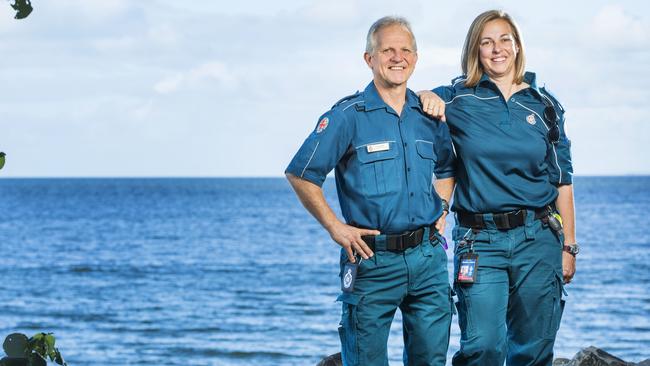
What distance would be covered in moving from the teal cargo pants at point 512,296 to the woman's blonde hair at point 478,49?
0.74 meters

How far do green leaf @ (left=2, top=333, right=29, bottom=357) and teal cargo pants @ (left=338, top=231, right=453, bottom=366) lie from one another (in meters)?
1.88

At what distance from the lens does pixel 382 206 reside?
459 cm

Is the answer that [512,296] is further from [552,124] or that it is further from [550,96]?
[550,96]

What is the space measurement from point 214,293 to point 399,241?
24.7 metres

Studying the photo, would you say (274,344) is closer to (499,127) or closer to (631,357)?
(631,357)

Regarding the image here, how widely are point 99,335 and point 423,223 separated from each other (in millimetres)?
18193

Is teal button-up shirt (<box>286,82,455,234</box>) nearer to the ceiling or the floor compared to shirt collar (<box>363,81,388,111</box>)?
nearer to the floor

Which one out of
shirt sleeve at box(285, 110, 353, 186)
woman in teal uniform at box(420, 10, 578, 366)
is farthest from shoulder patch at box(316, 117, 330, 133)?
woman in teal uniform at box(420, 10, 578, 366)

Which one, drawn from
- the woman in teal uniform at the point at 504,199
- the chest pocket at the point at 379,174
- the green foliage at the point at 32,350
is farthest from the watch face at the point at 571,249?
the green foliage at the point at 32,350

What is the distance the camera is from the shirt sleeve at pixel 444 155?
491 centimetres

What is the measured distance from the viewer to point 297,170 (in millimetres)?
4633

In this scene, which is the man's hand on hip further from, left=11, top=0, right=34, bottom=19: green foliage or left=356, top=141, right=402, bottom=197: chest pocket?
left=11, top=0, right=34, bottom=19: green foliage

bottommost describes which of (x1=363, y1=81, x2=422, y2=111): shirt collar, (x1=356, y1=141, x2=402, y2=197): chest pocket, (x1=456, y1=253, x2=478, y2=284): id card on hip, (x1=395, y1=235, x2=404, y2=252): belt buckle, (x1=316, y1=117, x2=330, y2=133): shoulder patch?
(x1=456, y1=253, x2=478, y2=284): id card on hip

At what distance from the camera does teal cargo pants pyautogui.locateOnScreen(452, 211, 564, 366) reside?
4.95m
